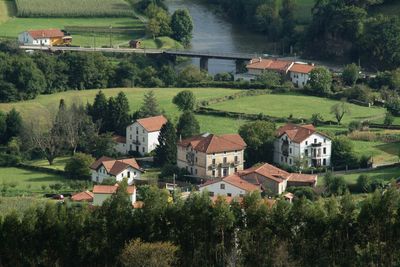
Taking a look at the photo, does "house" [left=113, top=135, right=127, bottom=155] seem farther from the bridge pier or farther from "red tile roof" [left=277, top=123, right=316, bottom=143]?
the bridge pier

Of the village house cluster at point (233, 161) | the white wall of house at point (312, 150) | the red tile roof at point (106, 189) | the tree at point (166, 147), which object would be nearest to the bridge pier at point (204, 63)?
the village house cluster at point (233, 161)

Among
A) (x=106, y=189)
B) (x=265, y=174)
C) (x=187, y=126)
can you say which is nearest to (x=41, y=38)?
(x=187, y=126)

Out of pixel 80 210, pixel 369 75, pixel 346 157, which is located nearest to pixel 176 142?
pixel 346 157

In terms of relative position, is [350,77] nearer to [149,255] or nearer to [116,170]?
[116,170]

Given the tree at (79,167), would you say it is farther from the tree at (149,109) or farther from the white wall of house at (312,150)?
the white wall of house at (312,150)

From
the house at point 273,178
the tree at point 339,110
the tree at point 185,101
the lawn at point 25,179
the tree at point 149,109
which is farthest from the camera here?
the tree at point 185,101

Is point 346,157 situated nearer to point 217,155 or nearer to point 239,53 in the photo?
point 217,155

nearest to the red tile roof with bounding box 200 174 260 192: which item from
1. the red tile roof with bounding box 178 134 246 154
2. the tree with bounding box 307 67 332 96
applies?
the red tile roof with bounding box 178 134 246 154
